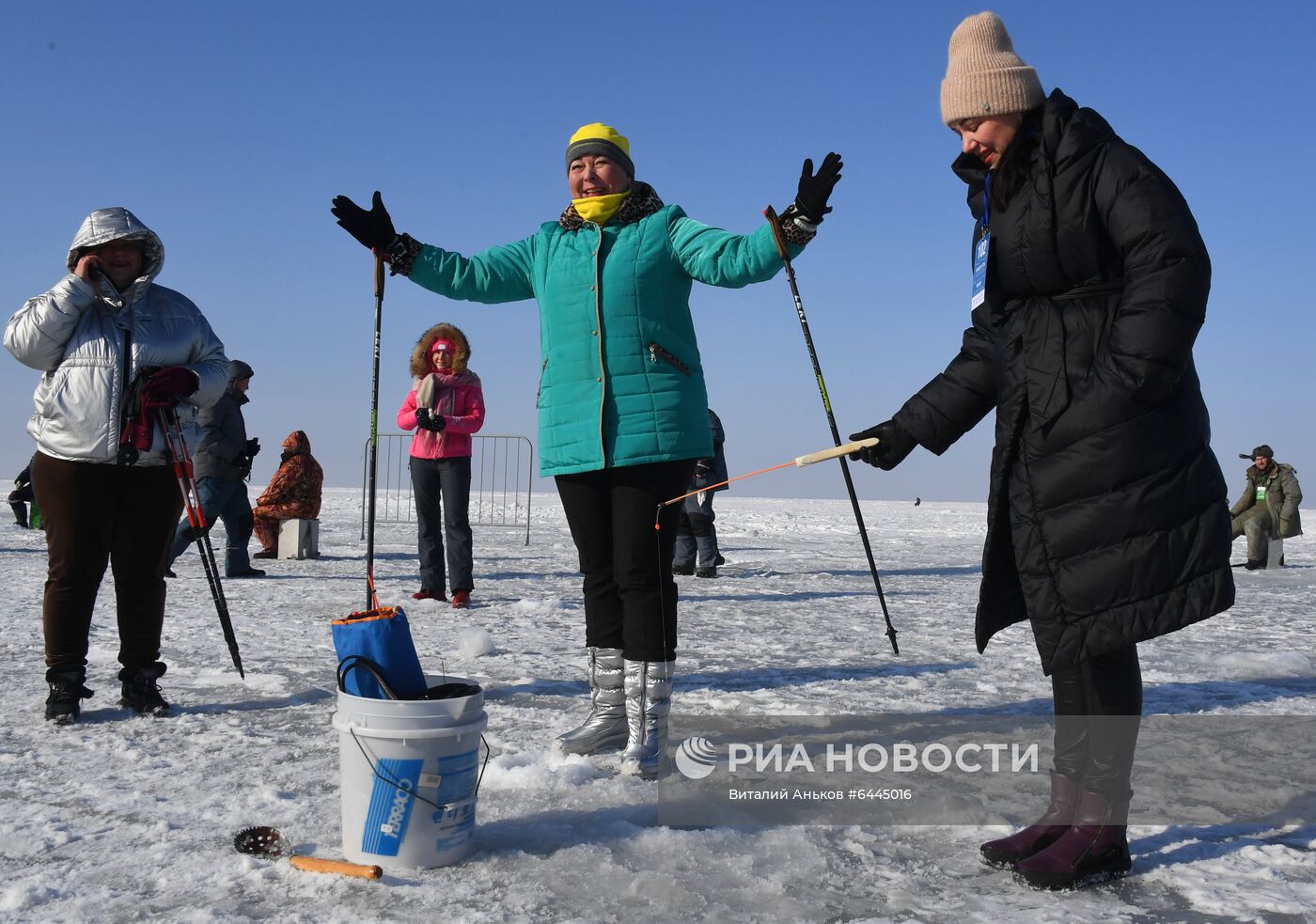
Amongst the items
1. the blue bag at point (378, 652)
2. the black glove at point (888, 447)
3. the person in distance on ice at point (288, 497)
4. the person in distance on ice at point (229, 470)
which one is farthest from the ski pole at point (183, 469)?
the person in distance on ice at point (288, 497)

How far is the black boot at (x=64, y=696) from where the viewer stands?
12.5 feet

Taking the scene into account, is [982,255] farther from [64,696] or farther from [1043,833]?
[64,696]

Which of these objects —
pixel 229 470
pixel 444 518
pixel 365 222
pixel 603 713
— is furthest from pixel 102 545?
pixel 229 470

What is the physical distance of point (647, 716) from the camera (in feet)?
11.1

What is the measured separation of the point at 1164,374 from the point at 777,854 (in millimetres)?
1368

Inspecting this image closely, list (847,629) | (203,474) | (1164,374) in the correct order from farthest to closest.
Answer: (203,474) < (847,629) < (1164,374)

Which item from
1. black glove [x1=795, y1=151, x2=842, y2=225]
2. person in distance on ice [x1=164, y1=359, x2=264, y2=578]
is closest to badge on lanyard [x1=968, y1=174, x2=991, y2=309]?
black glove [x1=795, y1=151, x2=842, y2=225]

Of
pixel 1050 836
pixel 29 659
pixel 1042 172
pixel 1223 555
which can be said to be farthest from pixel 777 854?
pixel 29 659

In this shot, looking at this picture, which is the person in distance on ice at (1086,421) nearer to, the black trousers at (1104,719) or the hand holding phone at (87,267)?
the black trousers at (1104,719)

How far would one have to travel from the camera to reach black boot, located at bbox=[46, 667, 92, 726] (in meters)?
3.81

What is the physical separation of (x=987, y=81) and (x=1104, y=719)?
1.46 meters

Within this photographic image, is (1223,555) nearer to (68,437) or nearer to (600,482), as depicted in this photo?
(600,482)

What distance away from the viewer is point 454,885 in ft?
7.73

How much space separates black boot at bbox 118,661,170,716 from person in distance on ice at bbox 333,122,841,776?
5.28 feet
